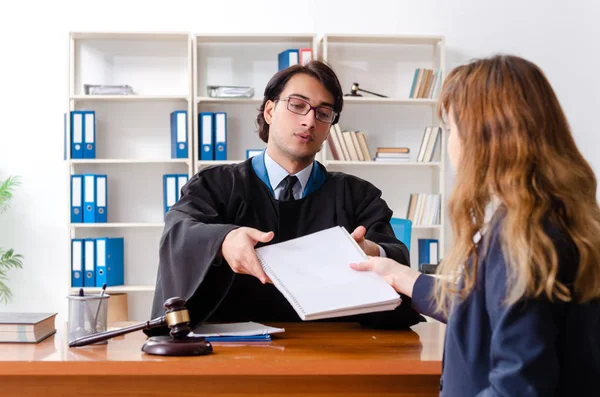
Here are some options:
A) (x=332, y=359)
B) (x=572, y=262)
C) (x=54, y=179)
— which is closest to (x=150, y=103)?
(x=54, y=179)

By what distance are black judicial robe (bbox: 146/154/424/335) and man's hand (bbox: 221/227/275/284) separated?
1.5 inches

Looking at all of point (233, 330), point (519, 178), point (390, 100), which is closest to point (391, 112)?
point (390, 100)

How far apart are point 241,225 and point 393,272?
2.07 ft

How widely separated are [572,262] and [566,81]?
4.54 metres

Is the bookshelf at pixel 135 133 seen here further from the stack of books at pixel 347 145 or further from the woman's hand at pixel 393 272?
the woman's hand at pixel 393 272

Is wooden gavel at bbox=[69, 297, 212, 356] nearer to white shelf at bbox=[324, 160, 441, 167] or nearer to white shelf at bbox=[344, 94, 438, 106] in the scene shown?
white shelf at bbox=[324, 160, 441, 167]

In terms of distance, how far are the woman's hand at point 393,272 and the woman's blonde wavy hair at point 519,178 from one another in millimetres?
370

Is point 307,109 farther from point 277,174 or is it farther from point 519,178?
point 519,178

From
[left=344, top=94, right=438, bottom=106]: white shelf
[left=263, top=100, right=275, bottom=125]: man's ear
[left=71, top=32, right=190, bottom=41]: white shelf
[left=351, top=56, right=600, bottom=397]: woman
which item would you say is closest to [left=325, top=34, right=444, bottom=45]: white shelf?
[left=344, top=94, right=438, bottom=106]: white shelf

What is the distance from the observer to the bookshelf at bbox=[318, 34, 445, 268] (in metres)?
5.12

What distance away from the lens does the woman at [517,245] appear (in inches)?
38.3

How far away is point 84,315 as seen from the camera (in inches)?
64.5

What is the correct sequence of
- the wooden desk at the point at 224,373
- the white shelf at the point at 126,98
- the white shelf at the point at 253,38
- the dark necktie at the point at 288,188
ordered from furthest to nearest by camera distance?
the white shelf at the point at 253,38 < the white shelf at the point at 126,98 < the dark necktie at the point at 288,188 < the wooden desk at the point at 224,373

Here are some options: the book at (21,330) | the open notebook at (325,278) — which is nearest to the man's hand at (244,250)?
the open notebook at (325,278)
